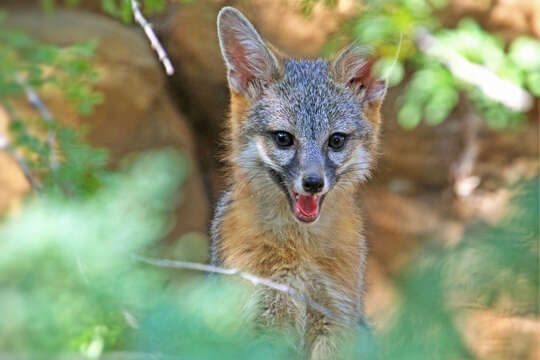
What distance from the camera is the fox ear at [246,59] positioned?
416 cm

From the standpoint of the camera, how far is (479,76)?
6.12m

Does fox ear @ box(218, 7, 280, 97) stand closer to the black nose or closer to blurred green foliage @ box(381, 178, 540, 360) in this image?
the black nose

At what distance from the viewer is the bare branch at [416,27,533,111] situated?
6.11m

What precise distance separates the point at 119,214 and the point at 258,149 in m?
2.47

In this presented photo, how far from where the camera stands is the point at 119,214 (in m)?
1.65

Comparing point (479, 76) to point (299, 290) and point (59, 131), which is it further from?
point (59, 131)

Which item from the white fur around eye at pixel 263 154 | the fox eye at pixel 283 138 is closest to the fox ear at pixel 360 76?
the fox eye at pixel 283 138

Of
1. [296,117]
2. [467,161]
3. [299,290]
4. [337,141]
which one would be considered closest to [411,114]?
[467,161]

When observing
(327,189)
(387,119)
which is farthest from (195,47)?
(327,189)

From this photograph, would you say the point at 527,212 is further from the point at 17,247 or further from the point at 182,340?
the point at 17,247

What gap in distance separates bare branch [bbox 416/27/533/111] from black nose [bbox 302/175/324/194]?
9.22ft

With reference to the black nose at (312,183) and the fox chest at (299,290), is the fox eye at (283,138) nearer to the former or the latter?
the black nose at (312,183)

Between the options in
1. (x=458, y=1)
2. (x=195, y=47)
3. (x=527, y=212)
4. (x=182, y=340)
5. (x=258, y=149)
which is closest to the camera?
(x=527, y=212)

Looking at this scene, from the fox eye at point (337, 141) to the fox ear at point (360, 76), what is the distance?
0.30m
